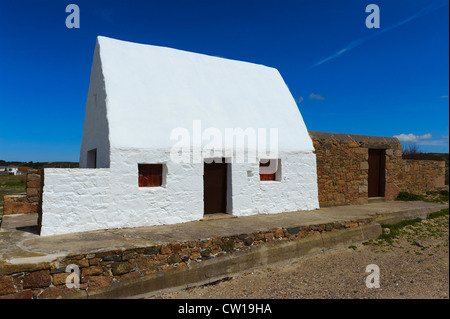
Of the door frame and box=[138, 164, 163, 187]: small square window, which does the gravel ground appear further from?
box=[138, 164, 163, 187]: small square window

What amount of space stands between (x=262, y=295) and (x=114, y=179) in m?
3.68

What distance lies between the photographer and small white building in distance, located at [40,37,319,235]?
21.2 feet

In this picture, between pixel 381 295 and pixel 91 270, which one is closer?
pixel 91 270

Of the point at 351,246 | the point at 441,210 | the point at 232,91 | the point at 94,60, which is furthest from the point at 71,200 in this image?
the point at 441,210

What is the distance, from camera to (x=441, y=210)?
11.2m

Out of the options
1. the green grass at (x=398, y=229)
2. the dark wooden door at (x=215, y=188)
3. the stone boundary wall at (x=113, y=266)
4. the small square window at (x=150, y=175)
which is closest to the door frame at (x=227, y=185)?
the dark wooden door at (x=215, y=188)

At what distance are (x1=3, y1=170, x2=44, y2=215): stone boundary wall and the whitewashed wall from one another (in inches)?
92.8

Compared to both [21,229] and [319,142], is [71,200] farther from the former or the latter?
[319,142]

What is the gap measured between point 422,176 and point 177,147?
38.0ft

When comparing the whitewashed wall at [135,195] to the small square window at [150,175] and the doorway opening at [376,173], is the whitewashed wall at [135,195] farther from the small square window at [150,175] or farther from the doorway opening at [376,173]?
the doorway opening at [376,173]

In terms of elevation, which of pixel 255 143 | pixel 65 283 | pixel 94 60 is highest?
pixel 94 60

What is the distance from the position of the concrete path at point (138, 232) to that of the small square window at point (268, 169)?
1.11 meters

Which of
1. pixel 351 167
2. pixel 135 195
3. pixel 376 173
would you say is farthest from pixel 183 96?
pixel 376 173

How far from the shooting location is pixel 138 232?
632 centimetres
